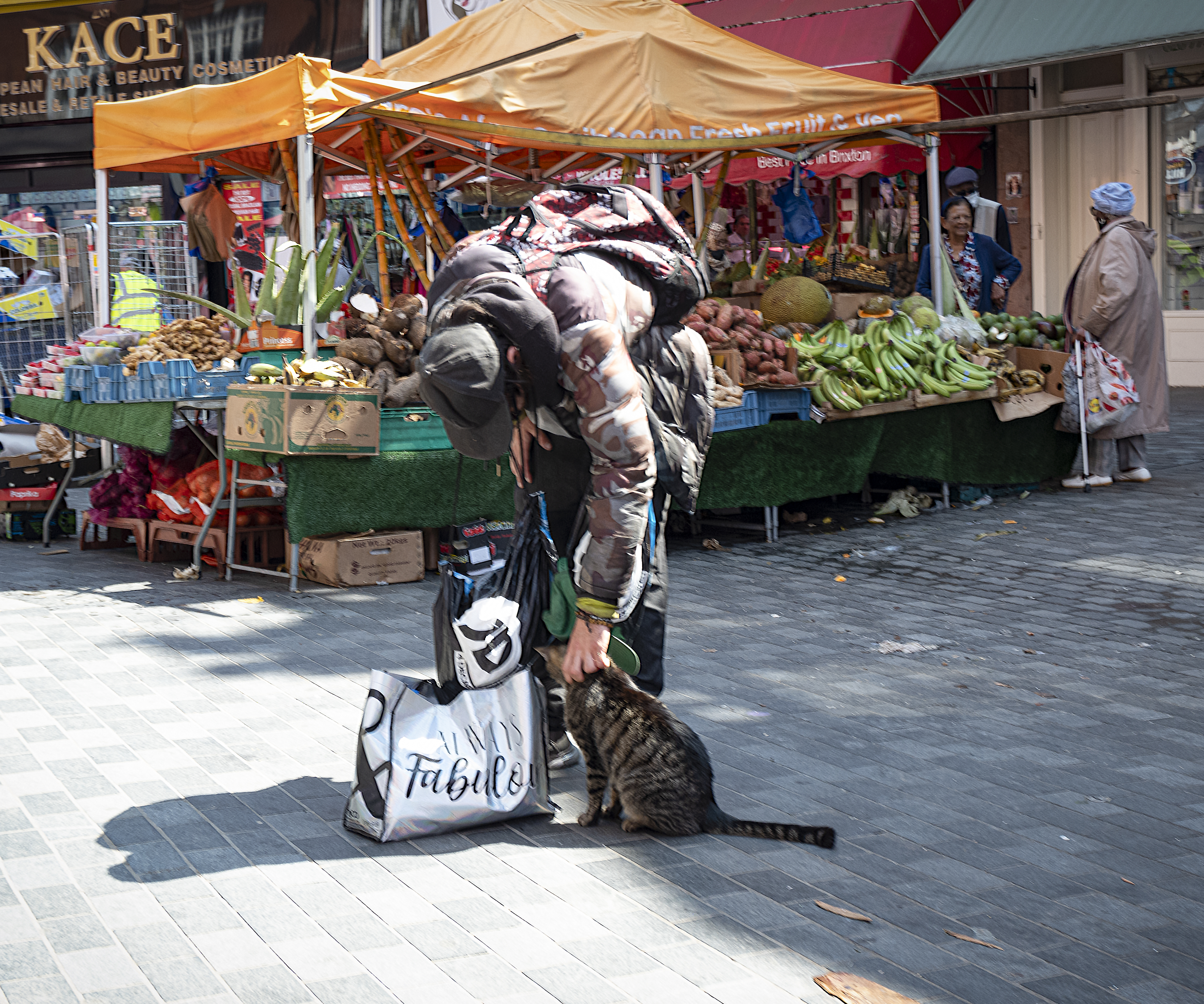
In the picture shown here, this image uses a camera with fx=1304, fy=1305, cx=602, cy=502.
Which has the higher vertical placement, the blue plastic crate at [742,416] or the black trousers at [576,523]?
the blue plastic crate at [742,416]

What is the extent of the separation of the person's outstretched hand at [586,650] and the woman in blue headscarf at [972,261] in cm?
766

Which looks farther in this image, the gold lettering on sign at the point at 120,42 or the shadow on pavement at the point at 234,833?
the gold lettering on sign at the point at 120,42

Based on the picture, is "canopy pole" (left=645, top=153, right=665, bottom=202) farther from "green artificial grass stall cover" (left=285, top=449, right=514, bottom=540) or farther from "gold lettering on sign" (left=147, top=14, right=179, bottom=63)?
"gold lettering on sign" (left=147, top=14, right=179, bottom=63)

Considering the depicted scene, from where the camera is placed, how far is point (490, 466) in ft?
25.8

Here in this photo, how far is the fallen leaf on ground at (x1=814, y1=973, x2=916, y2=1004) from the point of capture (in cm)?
290

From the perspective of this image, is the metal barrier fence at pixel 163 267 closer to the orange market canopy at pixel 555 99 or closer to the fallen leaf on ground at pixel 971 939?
the orange market canopy at pixel 555 99

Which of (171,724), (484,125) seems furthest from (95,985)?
(484,125)

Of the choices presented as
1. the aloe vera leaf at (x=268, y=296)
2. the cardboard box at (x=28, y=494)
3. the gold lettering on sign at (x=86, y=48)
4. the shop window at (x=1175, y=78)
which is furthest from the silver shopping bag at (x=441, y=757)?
the gold lettering on sign at (x=86, y=48)

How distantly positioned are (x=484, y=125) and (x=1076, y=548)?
455 cm

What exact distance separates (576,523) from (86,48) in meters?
15.4

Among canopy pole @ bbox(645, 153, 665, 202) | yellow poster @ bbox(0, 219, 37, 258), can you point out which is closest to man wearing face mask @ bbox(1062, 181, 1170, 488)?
canopy pole @ bbox(645, 153, 665, 202)

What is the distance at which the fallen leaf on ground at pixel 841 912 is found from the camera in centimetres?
Result: 333

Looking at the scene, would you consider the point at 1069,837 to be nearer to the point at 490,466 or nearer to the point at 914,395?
the point at 490,466

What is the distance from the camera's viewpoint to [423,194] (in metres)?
9.65
